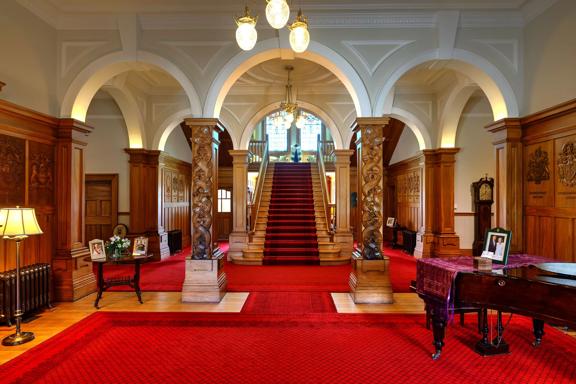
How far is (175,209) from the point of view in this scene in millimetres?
11305

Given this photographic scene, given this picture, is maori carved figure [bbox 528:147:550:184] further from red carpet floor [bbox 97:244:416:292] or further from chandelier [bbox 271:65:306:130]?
chandelier [bbox 271:65:306:130]

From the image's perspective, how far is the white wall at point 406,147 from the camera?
→ 10.7m

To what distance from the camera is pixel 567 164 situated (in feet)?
15.2

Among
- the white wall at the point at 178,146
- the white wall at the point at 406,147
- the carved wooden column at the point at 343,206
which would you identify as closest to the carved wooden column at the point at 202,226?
the carved wooden column at the point at 343,206

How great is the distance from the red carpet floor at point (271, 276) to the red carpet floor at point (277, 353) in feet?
4.99

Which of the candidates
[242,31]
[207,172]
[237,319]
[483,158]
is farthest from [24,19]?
[483,158]

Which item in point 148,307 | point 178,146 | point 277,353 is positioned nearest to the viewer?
point 277,353

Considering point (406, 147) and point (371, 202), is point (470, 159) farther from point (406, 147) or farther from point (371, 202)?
point (371, 202)

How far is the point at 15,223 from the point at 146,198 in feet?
17.9

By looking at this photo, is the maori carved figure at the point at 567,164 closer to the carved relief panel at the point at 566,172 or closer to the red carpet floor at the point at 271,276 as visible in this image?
the carved relief panel at the point at 566,172

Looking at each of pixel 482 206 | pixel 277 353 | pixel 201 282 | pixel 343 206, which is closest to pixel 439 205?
pixel 482 206

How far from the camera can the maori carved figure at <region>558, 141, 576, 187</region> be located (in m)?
4.55

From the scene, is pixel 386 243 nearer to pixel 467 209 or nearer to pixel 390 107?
pixel 467 209

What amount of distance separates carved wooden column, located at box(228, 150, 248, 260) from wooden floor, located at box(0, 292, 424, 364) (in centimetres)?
323
